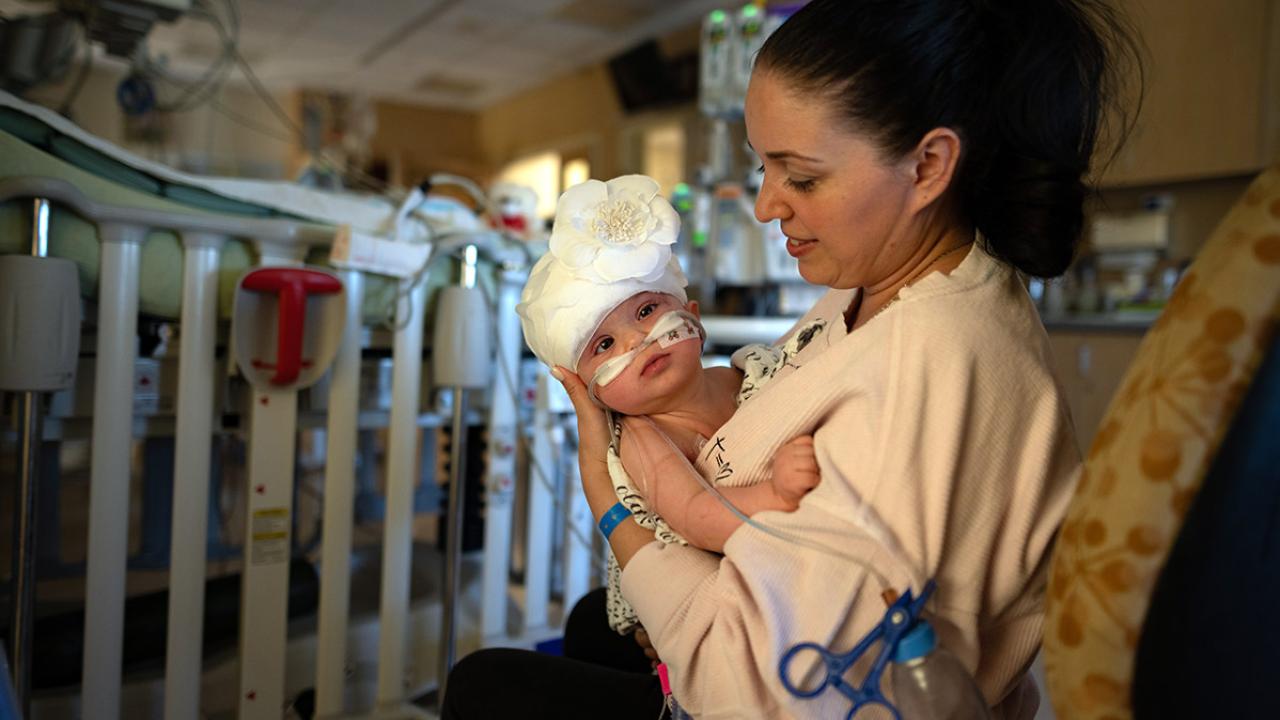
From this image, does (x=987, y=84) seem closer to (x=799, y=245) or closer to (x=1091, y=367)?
(x=799, y=245)

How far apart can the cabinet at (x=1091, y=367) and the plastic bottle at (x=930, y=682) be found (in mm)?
3497

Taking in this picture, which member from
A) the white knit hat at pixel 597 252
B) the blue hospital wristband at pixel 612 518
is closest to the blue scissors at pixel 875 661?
the blue hospital wristband at pixel 612 518

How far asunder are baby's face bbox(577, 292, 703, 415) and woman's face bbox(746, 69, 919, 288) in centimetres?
23

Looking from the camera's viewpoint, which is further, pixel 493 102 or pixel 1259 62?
pixel 493 102

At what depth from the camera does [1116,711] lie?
586 mm

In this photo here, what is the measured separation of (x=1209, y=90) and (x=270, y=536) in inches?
166

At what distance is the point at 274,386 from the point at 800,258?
3.12ft

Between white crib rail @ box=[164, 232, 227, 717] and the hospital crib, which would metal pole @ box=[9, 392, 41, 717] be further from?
white crib rail @ box=[164, 232, 227, 717]

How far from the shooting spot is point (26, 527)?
4.19ft

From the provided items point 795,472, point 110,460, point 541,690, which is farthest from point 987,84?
point 110,460

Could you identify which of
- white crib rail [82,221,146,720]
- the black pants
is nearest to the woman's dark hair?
the black pants

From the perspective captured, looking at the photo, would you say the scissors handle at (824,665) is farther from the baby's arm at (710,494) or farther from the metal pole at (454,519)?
the metal pole at (454,519)

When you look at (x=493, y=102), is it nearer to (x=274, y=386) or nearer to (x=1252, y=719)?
(x=274, y=386)

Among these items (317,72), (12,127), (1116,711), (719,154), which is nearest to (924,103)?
(1116,711)
